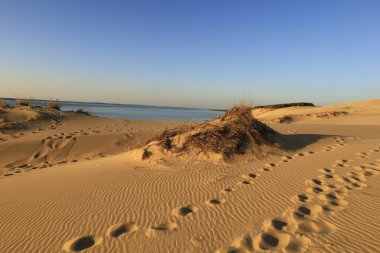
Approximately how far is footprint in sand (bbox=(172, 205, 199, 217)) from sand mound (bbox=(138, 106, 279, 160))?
2.30 metres

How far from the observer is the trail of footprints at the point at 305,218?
8.64 feet

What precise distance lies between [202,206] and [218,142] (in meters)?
2.66

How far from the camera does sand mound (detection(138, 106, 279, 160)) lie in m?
6.02

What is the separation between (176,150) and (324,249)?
13.2 feet

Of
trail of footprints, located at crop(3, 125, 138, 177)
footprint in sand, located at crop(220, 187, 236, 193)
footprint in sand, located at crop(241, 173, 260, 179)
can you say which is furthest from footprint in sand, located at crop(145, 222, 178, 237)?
trail of footprints, located at crop(3, 125, 138, 177)

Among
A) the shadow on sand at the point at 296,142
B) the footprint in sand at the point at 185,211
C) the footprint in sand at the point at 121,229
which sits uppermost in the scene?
the shadow on sand at the point at 296,142

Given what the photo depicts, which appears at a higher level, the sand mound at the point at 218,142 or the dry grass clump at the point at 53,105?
the dry grass clump at the point at 53,105

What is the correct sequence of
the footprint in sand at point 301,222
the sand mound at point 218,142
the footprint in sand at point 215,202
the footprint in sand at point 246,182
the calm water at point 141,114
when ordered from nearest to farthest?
the footprint in sand at point 301,222
the footprint in sand at point 215,202
the footprint in sand at point 246,182
the sand mound at point 218,142
the calm water at point 141,114

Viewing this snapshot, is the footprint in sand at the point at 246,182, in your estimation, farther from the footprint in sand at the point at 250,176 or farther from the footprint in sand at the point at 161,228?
the footprint in sand at the point at 161,228

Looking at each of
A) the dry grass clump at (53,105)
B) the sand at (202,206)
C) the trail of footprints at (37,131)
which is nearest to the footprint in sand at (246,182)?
the sand at (202,206)

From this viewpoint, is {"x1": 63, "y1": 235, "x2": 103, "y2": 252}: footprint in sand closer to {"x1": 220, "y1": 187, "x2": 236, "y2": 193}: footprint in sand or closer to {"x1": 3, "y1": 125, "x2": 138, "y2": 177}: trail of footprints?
{"x1": 220, "y1": 187, "x2": 236, "y2": 193}: footprint in sand

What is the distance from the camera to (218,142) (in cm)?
614

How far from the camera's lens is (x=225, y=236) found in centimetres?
283

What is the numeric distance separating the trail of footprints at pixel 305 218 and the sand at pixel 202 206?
12 millimetres
